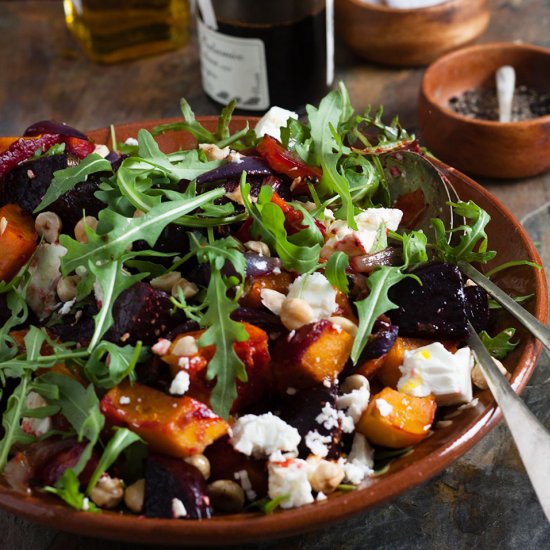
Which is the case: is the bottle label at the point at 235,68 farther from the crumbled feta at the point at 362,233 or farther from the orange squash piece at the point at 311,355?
the orange squash piece at the point at 311,355

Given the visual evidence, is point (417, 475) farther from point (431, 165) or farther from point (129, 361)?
point (431, 165)

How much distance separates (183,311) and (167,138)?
1017 millimetres

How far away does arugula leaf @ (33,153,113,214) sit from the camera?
6.77 feet

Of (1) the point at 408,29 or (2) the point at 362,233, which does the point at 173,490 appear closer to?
(2) the point at 362,233

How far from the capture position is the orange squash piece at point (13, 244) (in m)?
2.10

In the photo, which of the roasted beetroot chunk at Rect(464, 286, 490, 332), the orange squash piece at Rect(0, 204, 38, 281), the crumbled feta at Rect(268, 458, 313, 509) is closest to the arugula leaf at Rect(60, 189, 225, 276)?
the orange squash piece at Rect(0, 204, 38, 281)

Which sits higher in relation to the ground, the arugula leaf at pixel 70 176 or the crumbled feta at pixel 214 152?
the arugula leaf at pixel 70 176

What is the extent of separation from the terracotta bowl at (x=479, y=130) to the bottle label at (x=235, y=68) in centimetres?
67

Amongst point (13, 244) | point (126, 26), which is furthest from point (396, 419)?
point (126, 26)

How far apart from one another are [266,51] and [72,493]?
92.4 inches

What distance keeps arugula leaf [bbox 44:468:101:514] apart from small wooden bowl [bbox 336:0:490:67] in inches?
113

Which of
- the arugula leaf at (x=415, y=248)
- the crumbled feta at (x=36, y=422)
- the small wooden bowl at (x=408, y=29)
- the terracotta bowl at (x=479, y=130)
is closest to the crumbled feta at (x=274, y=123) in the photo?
the arugula leaf at (x=415, y=248)

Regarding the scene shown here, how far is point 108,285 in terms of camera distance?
6.01 ft

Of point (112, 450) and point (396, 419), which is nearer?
point (112, 450)
